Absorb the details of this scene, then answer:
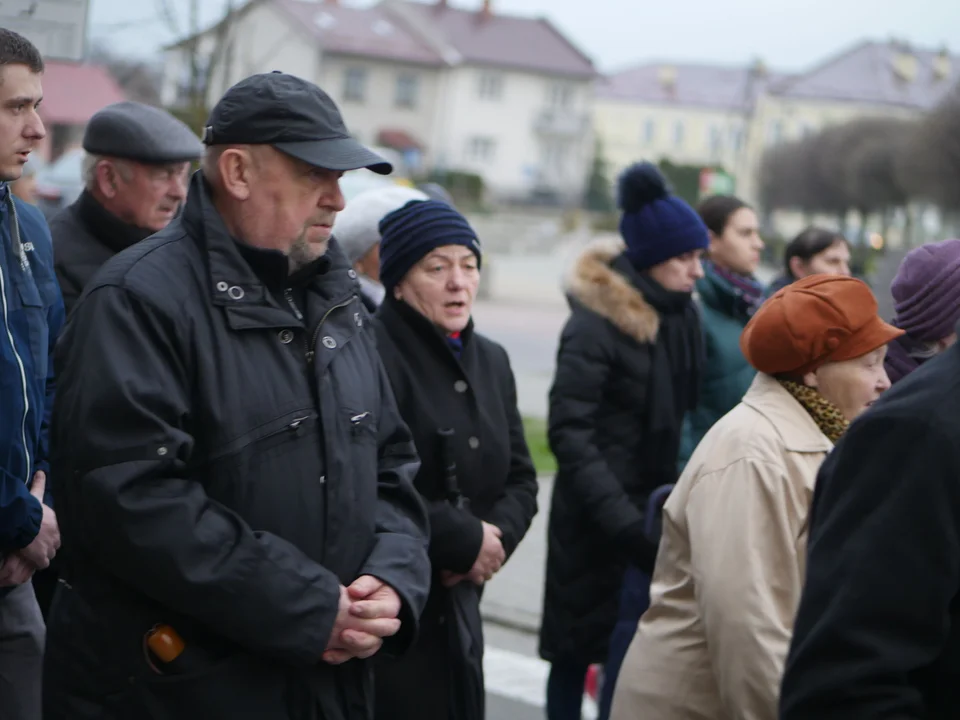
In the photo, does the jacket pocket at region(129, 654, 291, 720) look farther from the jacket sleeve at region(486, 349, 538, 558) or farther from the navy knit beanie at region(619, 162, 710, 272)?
the navy knit beanie at region(619, 162, 710, 272)

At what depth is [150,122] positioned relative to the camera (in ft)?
16.4

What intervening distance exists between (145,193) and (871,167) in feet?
201

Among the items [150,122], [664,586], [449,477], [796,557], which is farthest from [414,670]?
[150,122]

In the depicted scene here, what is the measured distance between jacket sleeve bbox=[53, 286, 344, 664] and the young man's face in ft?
2.91

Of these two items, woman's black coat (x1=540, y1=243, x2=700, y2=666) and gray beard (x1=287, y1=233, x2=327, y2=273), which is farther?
woman's black coat (x1=540, y1=243, x2=700, y2=666)

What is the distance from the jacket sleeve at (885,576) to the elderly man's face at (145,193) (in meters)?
3.32

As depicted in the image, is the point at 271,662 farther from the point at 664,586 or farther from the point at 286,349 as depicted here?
the point at 664,586

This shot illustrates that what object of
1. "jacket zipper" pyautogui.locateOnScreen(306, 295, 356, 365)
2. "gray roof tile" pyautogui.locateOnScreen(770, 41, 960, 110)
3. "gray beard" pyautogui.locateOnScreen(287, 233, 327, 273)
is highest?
"gray roof tile" pyautogui.locateOnScreen(770, 41, 960, 110)

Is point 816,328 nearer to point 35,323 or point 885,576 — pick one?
point 885,576

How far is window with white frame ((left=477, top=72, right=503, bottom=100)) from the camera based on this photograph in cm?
8444

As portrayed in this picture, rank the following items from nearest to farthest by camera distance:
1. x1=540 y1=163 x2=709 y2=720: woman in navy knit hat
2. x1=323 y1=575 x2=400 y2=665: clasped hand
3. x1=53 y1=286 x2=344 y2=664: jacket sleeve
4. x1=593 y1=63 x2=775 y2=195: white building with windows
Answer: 1. x1=53 y1=286 x2=344 y2=664: jacket sleeve
2. x1=323 y1=575 x2=400 y2=665: clasped hand
3. x1=540 y1=163 x2=709 y2=720: woman in navy knit hat
4. x1=593 y1=63 x2=775 y2=195: white building with windows

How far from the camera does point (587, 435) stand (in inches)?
201

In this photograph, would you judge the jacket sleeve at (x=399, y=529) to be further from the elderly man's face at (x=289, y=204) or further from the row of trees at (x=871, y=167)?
the row of trees at (x=871, y=167)

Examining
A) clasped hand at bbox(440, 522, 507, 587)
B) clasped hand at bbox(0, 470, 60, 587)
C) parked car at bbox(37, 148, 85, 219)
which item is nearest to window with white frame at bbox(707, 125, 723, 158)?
parked car at bbox(37, 148, 85, 219)
